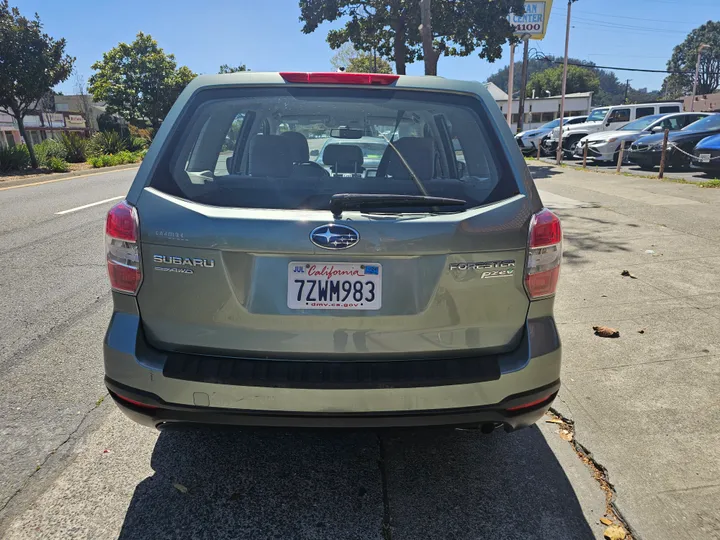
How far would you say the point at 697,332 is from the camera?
4.16 meters

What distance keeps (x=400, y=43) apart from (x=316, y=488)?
2055 centimetres

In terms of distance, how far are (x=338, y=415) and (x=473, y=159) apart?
4.49 feet

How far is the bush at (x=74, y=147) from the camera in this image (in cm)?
2558

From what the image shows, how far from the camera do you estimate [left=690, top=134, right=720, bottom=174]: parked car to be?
13078 mm

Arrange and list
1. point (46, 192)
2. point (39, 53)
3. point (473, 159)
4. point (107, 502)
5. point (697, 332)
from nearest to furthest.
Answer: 1. point (107, 502)
2. point (473, 159)
3. point (697, 332)
4. point (46, 192)
5. point (39, 53)

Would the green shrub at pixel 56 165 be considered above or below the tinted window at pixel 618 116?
below

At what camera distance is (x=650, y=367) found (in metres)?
3.66

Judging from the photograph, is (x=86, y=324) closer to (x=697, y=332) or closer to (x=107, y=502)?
(x=107, y=502)

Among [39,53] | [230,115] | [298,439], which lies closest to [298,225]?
[230,115]

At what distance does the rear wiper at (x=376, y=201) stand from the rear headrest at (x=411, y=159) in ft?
0.89

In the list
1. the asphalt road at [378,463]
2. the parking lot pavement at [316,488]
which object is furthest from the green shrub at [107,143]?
the parking lot pavement at [316,488]

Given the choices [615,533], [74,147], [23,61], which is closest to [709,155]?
[615,533]

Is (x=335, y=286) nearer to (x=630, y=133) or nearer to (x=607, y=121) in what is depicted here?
(x=630, y=133)

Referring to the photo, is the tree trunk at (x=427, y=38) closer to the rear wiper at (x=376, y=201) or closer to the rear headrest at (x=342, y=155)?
the rear headrest at (x=342, y=155)
